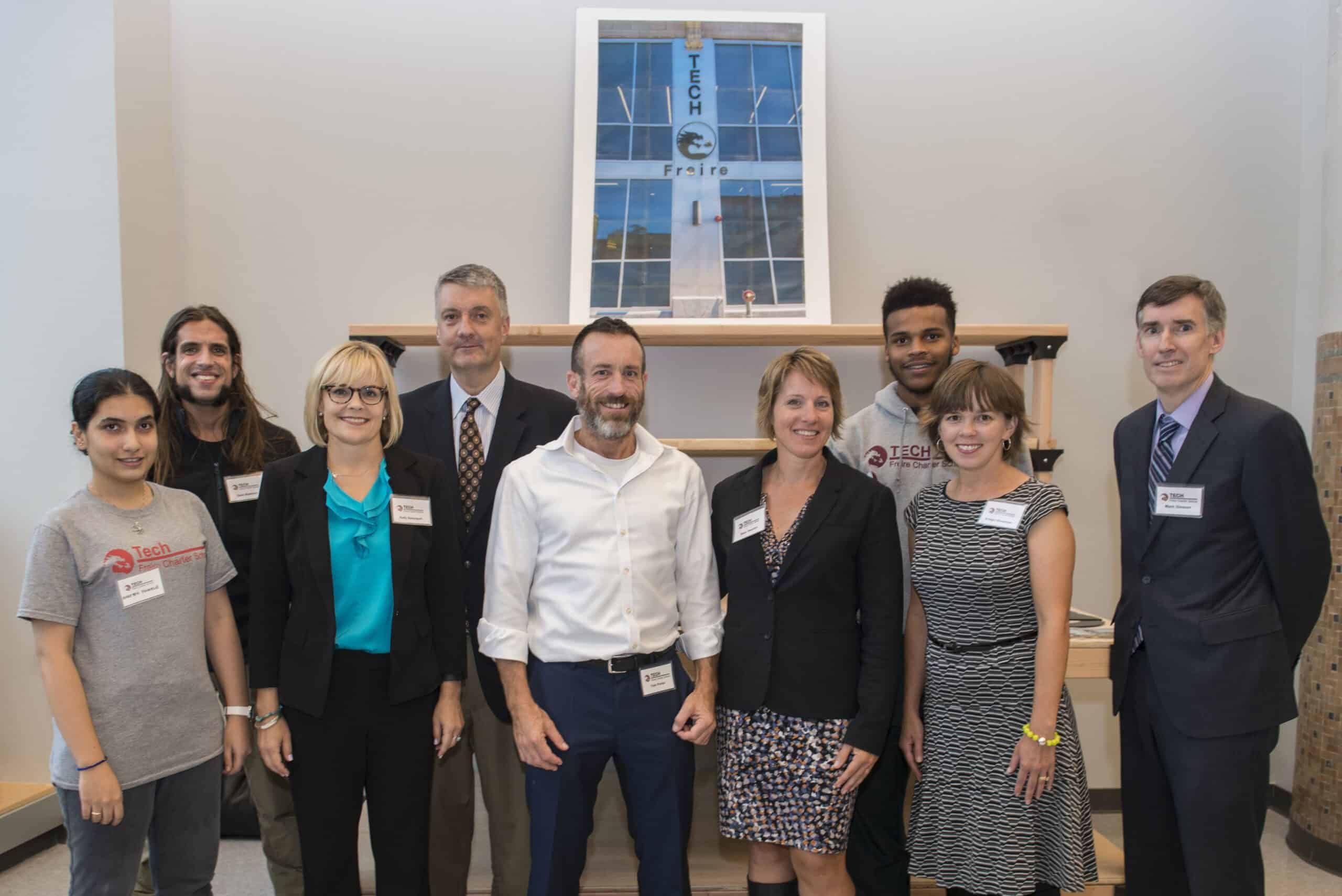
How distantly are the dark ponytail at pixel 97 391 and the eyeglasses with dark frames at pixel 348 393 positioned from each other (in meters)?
0.38

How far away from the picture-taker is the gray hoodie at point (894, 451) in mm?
2340

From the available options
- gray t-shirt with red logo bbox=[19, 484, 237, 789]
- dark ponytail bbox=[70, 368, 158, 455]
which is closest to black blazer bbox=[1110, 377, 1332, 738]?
gray t-shirt with red logo bbox=[19, 484, 237, 789]

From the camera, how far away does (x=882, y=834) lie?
217cm

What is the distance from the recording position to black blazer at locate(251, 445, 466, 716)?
1798mm

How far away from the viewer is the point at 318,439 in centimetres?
192

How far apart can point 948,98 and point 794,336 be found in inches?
48.0

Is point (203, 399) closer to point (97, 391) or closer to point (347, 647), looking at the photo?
point (97, 391)

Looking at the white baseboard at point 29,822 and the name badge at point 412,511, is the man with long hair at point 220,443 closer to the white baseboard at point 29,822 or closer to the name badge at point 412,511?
the name badge at point 412,511

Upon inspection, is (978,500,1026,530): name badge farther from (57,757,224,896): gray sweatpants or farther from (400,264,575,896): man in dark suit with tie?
(57,757,224,896): gray sweatpants

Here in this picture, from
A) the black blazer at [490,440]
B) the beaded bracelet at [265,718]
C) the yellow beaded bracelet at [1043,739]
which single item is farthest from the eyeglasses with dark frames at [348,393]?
the yellow beaded bracelet at [1043,739]

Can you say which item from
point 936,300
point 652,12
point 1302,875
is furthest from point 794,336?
point 1302,875

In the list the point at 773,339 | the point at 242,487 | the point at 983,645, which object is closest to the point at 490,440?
the point at 242,487

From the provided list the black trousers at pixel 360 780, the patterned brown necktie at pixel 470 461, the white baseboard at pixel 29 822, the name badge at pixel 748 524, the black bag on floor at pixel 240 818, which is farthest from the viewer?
the black bag on floor at pixel 240 818

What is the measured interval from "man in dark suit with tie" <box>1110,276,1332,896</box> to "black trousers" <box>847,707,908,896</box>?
25.1 inches
